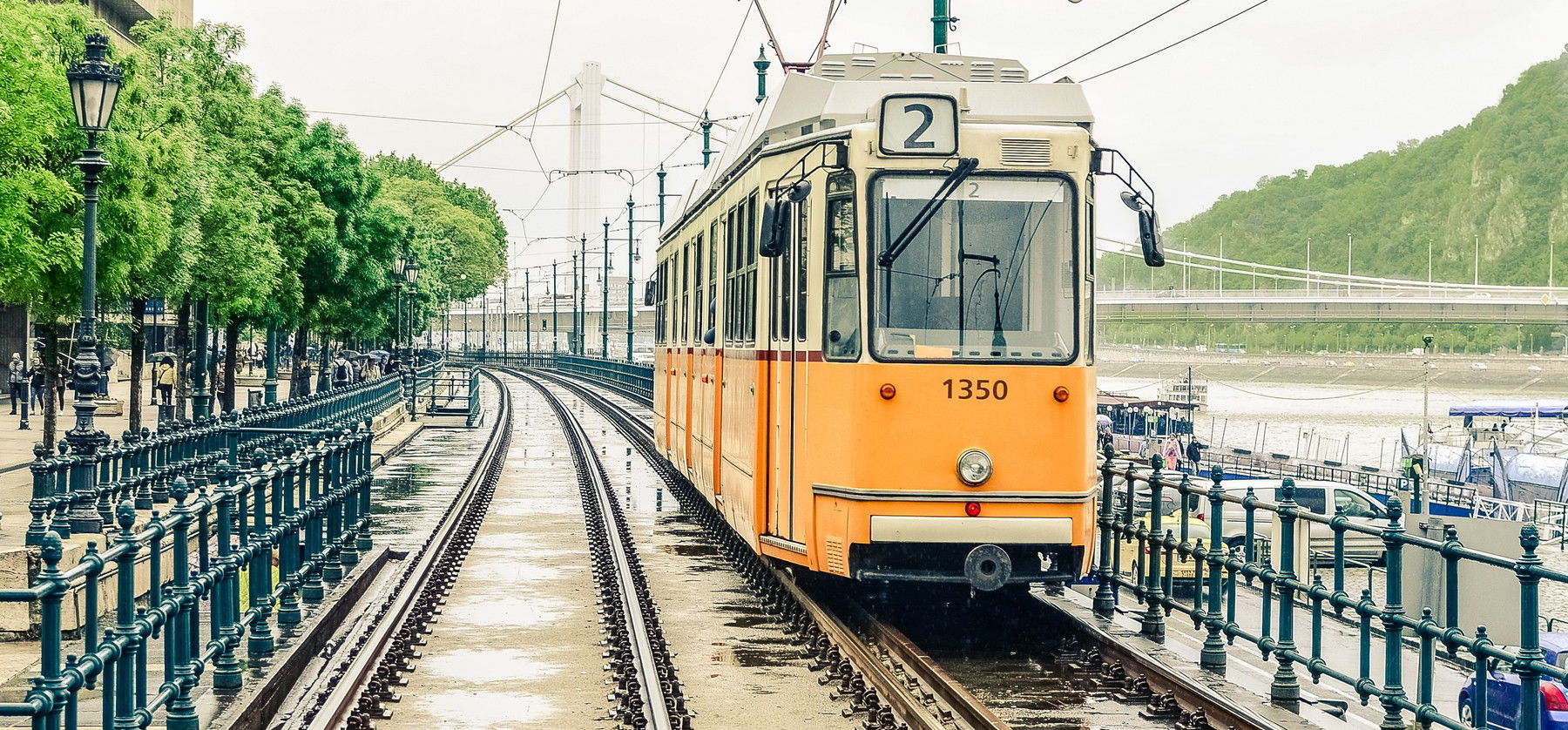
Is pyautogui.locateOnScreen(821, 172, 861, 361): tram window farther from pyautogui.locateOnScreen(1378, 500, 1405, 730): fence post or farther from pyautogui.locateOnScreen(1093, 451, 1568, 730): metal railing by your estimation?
pyautogui.locateOnScreen(1378, 500, 1405, 730): fence post

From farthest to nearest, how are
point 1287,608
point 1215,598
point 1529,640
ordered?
1. point 1215,598
2. point 1287,608
3. point 1529,640

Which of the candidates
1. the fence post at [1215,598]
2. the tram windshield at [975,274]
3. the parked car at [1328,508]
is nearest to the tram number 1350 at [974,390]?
the tram windshield at [975,274]

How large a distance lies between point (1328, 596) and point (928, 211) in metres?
3.39

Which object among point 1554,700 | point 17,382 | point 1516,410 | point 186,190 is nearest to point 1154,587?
point 1554,700

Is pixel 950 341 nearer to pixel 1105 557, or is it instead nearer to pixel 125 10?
pixel 1105 557

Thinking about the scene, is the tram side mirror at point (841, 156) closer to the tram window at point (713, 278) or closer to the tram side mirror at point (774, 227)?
the tram side mirror at point (774, 227)

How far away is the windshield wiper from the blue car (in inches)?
257

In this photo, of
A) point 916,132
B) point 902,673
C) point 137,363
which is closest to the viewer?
point 902,673

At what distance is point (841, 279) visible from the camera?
10.6 metres

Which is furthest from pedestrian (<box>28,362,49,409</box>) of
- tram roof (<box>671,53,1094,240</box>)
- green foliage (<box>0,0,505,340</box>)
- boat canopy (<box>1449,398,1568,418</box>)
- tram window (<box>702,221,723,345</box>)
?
boat canopy (<box>1449,398,1568,418</box>)

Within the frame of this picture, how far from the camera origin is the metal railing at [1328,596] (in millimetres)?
6523

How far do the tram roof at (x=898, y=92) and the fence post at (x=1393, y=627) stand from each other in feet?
13.1

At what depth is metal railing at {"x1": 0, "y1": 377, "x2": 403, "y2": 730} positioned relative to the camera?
541 cm

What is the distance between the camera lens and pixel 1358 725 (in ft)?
26.8
